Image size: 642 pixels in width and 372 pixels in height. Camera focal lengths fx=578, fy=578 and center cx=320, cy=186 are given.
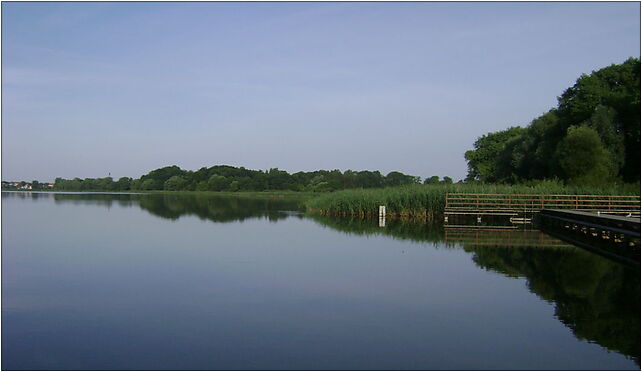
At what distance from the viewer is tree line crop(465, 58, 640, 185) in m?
27.5

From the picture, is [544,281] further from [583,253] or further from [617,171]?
[617,171]

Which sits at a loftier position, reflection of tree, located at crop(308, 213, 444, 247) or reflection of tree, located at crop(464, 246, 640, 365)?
reflection of tree, located at crop(308, 213, 444, 247)

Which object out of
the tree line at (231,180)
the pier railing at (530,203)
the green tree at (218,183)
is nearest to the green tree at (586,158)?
the pier railing at (530,203)

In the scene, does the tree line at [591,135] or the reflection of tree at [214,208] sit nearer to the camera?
the reflection of tree at [214,208]

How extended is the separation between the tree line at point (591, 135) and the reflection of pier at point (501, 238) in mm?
10234

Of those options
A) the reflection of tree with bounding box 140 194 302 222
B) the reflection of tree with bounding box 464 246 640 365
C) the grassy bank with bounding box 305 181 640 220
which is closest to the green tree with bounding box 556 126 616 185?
the grassy bank with bounding box 305 181 640 220

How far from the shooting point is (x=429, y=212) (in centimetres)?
2405

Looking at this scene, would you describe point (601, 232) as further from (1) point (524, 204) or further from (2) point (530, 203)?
(2) point (530, 203)

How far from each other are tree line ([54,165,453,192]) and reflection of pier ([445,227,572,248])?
2110 inches

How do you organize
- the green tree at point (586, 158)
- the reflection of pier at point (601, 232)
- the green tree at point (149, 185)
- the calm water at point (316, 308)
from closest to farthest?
the calm water at point (316, 308), the reflection of pier at point (601, 232), the green tree at point (586, 158), the green tree at point (149, 185)

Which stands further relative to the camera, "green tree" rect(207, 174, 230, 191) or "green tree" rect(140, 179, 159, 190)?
"green tree" rect(140, 179, 159, 190)

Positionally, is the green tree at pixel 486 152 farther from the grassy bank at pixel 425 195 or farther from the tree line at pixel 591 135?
the grassy bank at pixel 425 195

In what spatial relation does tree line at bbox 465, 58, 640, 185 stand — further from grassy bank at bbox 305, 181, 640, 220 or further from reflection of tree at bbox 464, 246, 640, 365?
reflection of tree at bbox 464, 246, 640, 365

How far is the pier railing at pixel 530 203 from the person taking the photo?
2191 centimetres
